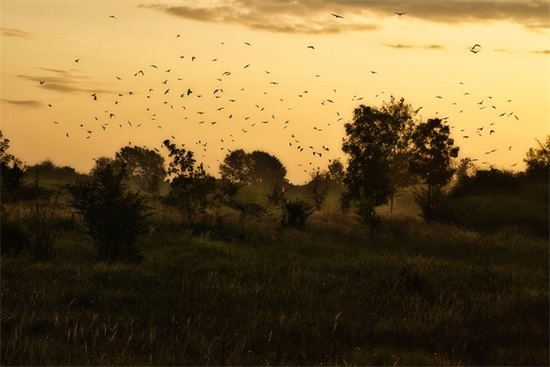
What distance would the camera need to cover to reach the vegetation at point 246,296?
716cm

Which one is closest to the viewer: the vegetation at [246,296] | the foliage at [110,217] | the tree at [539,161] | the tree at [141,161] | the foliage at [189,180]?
the vegetation at [246,296]

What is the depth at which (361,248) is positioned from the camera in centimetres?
2053

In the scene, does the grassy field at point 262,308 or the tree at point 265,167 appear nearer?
the grassy field at point 262,308

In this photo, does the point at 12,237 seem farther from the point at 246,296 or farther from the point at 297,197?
the point at 297,197

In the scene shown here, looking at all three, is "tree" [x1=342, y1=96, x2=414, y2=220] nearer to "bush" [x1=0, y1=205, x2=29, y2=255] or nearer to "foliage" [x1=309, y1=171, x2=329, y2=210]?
"foliage" [x1=309, y1=171, x2=329, y2=210]

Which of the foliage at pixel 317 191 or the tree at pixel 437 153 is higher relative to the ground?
the tree at pixel 437 153

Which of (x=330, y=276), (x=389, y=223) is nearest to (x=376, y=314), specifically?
(x=330, y=276)

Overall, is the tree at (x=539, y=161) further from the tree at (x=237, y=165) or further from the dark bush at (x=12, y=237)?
the tree at (x=237, y=165)

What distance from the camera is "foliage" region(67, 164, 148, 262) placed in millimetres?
14516

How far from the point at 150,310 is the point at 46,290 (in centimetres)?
200

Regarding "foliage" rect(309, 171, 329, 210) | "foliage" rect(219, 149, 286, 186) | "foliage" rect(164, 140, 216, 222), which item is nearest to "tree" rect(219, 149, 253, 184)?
"foliage" rect(219, 149, 286, 186)

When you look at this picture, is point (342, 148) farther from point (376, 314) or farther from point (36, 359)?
point (36, 359)

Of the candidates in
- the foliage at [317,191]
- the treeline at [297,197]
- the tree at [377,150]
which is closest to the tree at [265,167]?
the foliage at [317,191]

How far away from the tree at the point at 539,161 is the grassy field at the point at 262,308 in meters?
23.2
